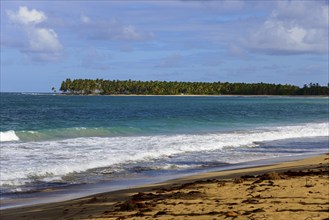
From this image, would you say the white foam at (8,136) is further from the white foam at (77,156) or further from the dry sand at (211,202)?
the dry sand at (211,202)

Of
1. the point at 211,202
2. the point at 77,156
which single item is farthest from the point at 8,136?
the point at 211,202

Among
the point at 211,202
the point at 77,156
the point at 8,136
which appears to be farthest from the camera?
the point at 8,136

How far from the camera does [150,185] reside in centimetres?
1241

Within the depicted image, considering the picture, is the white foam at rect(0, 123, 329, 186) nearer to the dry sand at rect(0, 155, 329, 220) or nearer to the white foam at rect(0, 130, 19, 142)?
the dry sand at rect(0, 155, 329, 220)

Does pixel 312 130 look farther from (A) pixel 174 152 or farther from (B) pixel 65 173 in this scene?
(B) pixel 65 173

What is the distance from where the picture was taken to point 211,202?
9.16 m

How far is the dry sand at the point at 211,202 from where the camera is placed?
8.12 metres

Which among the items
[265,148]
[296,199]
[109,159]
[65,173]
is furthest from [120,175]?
[265,148]

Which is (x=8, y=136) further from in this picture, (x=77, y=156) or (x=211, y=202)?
(x=211, y=202)

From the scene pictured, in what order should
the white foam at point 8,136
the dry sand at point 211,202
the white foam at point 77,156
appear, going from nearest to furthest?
1. the dry sand at point 211,202
2. the white foam at point 77,156
3. the white foam at point 8,136

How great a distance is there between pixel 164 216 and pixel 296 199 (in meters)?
2.57

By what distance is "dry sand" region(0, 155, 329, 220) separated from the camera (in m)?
8.12

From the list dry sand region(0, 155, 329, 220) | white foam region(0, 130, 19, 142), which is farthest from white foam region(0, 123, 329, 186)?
white foam region(0, 130, 19, 142)

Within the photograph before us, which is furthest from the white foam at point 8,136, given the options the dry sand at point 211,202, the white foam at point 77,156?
the dry sand at point 211,202
